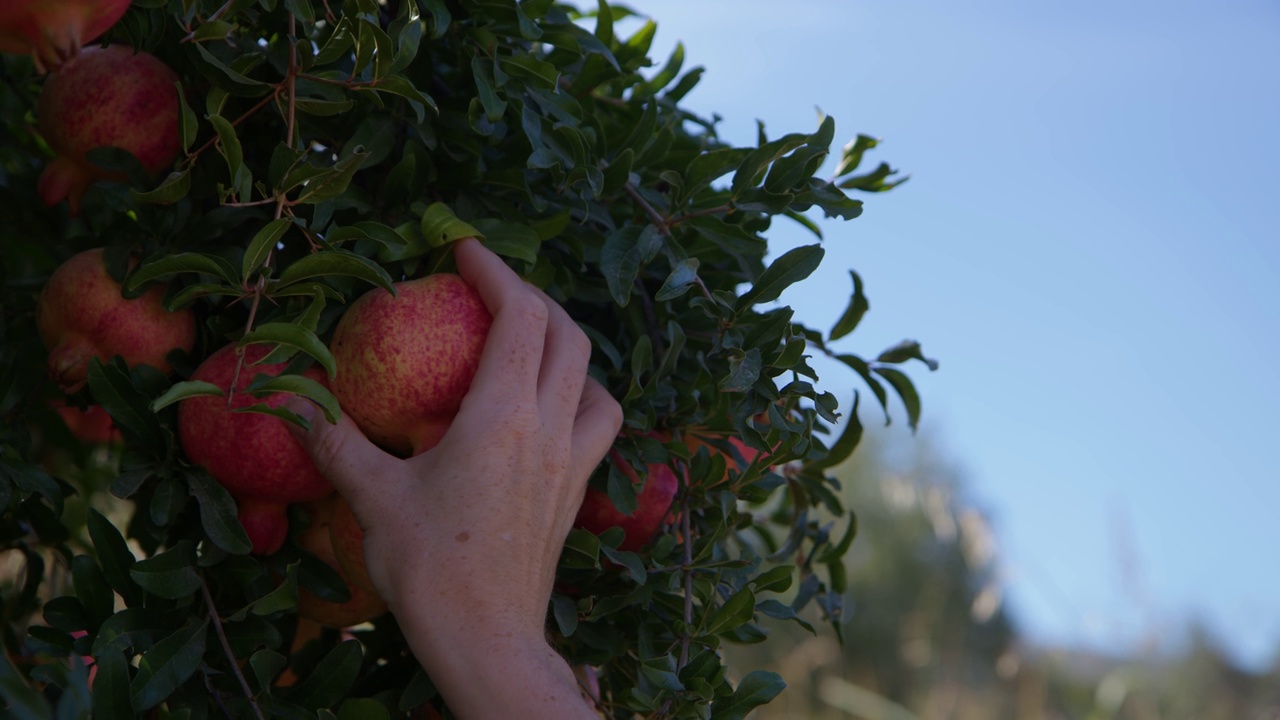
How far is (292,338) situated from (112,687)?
0.25 metres

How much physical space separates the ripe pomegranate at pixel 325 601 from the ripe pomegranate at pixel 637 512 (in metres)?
0.19

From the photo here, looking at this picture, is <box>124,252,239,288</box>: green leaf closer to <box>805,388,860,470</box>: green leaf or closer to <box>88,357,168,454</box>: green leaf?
<box>88,357,168,454</box>: green leaf

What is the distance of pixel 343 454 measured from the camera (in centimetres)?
75

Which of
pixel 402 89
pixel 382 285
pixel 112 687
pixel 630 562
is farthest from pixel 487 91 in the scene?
pixel 112 687

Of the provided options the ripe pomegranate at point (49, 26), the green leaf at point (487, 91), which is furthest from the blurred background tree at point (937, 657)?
the ripe pomegranate at point (49, 26)

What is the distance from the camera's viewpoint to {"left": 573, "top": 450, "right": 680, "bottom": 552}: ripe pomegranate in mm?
891

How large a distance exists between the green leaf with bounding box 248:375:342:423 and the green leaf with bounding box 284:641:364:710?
185 mm

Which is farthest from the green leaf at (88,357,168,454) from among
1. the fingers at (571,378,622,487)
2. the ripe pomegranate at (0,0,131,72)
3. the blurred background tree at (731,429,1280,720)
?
the blurred background tree at (731,429,1280,720)

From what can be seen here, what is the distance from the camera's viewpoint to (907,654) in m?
3.72

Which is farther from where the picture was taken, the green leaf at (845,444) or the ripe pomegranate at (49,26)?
the green leaf at (845,444)

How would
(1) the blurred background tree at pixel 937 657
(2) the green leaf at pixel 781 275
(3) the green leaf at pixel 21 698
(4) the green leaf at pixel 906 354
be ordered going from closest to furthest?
(3) the green leaf at pixel 21 698
(2) the green leaf at pixel 781 275
(4) the green leaf at pixel 906 354
(1) the blurred background tree at pixel 937 657

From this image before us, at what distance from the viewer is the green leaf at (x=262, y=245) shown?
27.7 inches

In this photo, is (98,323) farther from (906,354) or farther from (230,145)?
(906,354)

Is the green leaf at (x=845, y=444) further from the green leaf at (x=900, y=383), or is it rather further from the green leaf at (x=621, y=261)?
the green leaf at (x=621, y=261)
